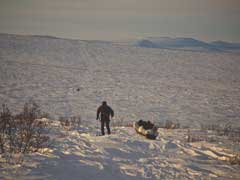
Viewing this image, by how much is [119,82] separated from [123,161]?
24539 mm

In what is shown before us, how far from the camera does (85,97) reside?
77.9ft

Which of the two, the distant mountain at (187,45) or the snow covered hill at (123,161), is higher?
the distant mountain at (187,45)

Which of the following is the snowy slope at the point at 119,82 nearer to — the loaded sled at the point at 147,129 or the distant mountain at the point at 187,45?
the loaded sled at the point at 147,129

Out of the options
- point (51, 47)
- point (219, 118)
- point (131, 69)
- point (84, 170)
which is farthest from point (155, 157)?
point (51, 47)

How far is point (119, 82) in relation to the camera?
1220 inches

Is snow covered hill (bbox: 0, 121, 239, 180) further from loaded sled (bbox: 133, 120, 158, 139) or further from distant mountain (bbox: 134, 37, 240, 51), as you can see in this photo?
distant mountain (bbox: 134, 37, 240, 51)

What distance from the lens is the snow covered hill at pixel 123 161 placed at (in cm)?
538

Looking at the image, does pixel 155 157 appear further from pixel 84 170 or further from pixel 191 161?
pixel 84 170

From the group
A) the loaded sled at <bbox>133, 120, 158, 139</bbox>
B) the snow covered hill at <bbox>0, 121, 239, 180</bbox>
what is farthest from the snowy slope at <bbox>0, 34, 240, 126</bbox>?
the snow covered hill at <bbox>0, 121, 239, 180</bbox>

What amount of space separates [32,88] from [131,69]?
17194 mm

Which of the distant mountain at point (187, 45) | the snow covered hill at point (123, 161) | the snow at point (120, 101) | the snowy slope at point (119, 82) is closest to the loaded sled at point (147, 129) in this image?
the snow at point (120, 101)

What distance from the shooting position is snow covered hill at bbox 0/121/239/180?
5379mm

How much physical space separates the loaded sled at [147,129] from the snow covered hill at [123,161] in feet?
1.38

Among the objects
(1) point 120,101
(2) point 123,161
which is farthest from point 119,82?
(2) point 123,161
